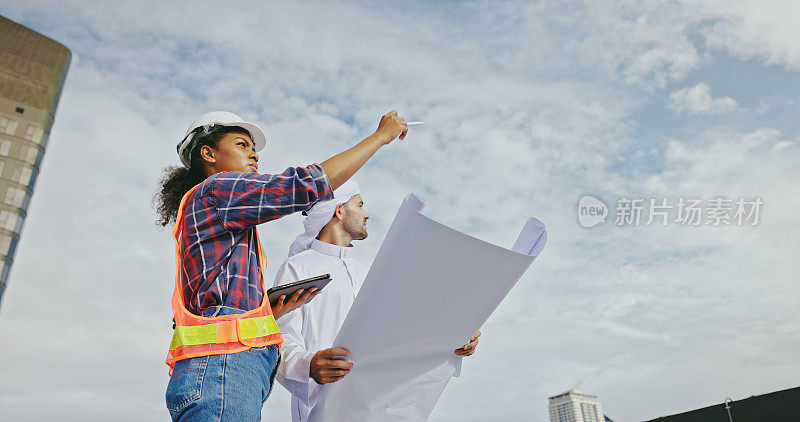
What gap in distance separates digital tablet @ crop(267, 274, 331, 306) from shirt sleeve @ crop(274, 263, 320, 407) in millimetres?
495

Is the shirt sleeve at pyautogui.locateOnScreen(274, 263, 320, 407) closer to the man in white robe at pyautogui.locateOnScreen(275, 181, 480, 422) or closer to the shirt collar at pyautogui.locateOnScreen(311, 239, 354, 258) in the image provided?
the man in white robe at pyautogui.locateOnScreen(275, 181, 480, 422)

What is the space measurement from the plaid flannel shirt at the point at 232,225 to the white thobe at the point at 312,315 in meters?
0.84

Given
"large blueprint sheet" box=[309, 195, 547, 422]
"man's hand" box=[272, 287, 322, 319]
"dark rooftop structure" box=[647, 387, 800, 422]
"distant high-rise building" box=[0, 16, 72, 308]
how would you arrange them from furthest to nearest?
1. "distant high-rise building" box=[0, 16, 72, 308]
2. "dark rooftop structure" box=[647, 387, 800, 422]
3. "man's hand" box=[272, 287, 322, 319]
4. "large blueprint sheet" box=[309, 195, 547, 422]

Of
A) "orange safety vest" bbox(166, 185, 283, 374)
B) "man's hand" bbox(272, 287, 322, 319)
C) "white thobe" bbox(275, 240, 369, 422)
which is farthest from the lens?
"white thobe" bbox(275, 240, 369, 422)

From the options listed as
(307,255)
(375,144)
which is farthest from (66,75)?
(375,144)

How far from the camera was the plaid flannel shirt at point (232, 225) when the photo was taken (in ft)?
5.57

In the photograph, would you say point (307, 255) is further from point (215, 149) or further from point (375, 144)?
point (375, 144)

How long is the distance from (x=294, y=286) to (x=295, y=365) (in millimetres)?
625

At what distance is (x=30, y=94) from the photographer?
23.2 metres

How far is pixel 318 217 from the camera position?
12.0ft

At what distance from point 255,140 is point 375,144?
65cm

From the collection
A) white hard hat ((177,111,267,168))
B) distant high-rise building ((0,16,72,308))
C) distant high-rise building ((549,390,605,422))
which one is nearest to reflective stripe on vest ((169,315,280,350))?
white hard hat ((177,111,267,168))

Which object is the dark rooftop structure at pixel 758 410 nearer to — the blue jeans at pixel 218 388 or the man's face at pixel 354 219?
the man's face at pixel 354 219

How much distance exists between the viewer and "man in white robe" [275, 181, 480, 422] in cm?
247
